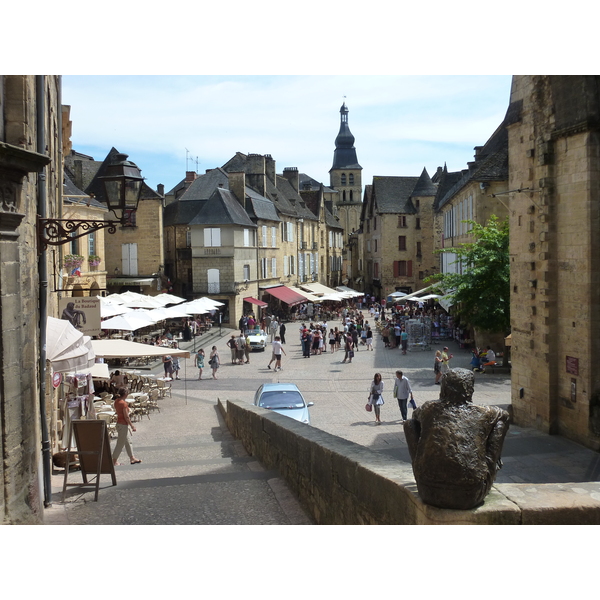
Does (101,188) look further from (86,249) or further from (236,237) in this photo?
(236,237)

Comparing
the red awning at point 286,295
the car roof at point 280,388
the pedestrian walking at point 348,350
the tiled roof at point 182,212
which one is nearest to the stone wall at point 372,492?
the car roof at point 280,388

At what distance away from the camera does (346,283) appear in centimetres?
7444

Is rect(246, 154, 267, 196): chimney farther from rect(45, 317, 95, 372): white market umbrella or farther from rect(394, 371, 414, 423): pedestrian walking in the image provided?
rect(45, 317, 95, 372): white market umbrella

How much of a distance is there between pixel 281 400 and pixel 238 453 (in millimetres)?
2908

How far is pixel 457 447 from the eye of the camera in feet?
12.4

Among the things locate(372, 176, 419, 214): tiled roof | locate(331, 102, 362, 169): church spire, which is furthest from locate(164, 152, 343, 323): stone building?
locate(331, 102, 362, 169): church spire

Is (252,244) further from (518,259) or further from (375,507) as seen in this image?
(375,507)

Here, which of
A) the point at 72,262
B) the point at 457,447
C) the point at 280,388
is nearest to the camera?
the point at 457,447

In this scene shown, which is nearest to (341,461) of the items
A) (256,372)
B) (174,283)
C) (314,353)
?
(256,372)

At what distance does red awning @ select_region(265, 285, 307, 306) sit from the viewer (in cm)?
4291

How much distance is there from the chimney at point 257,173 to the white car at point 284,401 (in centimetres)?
3564

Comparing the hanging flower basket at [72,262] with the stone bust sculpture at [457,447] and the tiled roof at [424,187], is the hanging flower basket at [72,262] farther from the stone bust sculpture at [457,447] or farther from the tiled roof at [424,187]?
the tiled roof at [424,187]

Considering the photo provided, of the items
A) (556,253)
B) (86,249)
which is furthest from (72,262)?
(556,253)

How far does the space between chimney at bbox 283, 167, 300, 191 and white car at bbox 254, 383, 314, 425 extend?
4798 centimetres
